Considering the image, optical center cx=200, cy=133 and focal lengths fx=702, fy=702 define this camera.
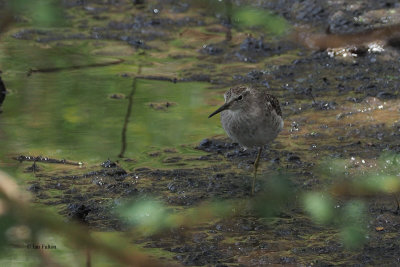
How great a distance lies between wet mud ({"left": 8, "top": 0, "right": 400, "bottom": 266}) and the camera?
4.70 metres

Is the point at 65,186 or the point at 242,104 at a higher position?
the point at 242,104

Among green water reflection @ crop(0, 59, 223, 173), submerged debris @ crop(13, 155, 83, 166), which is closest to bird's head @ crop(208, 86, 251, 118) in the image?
green water reflection @ crop(0, 59, 223, 173)

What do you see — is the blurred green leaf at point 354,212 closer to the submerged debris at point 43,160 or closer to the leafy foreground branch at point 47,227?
the submerged debris at point 43,160

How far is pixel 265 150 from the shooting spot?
661 centimetres

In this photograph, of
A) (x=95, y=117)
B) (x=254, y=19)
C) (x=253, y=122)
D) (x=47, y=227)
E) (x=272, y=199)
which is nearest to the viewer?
(x=47, y=227)

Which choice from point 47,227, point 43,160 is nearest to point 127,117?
point 43,160

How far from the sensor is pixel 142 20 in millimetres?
10898

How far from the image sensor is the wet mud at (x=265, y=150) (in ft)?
15.4

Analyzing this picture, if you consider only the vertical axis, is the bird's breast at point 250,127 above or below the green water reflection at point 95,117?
above

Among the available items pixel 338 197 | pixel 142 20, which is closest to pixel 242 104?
pixel 338 197

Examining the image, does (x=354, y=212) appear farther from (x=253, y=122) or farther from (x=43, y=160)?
(x=43, y=160)

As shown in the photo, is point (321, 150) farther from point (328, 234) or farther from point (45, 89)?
Answer: point (45, 89)

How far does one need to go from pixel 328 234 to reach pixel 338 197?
2.10 ft

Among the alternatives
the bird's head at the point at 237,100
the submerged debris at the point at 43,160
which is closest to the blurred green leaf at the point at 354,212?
the bird's head at the point at 237,100
